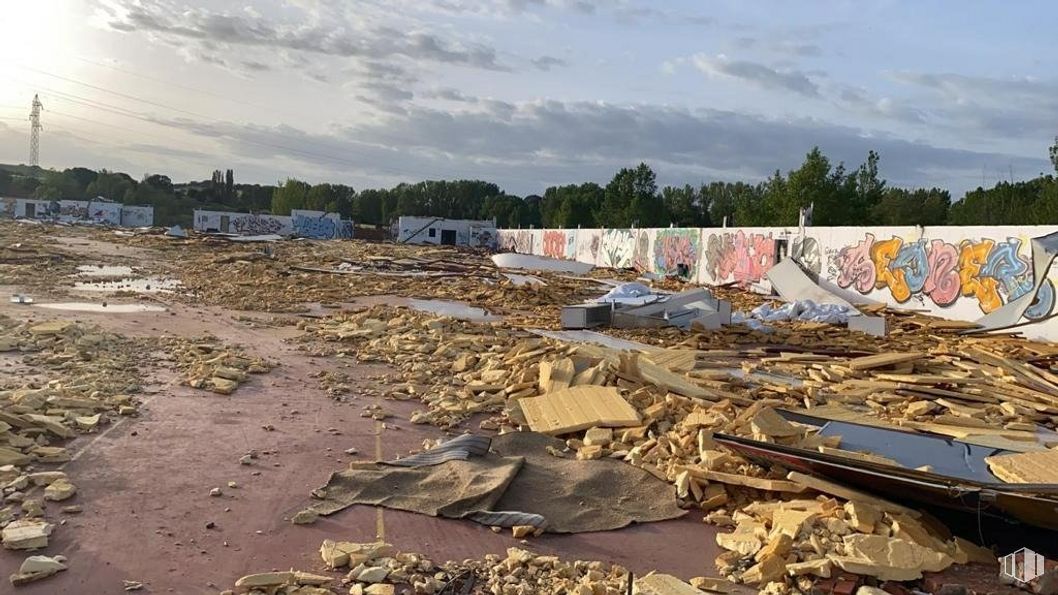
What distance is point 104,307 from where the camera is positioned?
18.7m

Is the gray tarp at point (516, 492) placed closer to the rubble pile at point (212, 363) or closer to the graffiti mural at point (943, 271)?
the rubble pile at point (212, 363)

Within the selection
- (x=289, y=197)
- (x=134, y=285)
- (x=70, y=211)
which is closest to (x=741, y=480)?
(x=134, y=285)

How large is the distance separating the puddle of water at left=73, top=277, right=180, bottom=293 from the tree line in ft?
90.0

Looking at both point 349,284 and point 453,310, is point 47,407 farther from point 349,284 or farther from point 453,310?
point 349,284

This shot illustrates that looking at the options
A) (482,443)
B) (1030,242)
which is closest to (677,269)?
(1030,242)

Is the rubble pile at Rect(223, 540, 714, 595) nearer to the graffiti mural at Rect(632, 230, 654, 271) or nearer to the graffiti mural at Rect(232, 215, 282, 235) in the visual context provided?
the graffiti mural at Rect(632, 230, 654, 271)

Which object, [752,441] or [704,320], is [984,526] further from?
[704,320]

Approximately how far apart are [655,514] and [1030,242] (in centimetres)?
1720

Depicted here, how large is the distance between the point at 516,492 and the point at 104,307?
15972mm

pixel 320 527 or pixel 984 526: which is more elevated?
pixel 984 526

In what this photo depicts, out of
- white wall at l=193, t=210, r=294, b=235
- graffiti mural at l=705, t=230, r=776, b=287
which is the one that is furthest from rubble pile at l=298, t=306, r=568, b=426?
white wall at l=193, t=210, r=294, b=235

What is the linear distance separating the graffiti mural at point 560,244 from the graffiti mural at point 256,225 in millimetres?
37323

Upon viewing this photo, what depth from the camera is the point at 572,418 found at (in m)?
9.12

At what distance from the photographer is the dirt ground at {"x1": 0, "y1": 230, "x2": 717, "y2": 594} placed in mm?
5402
